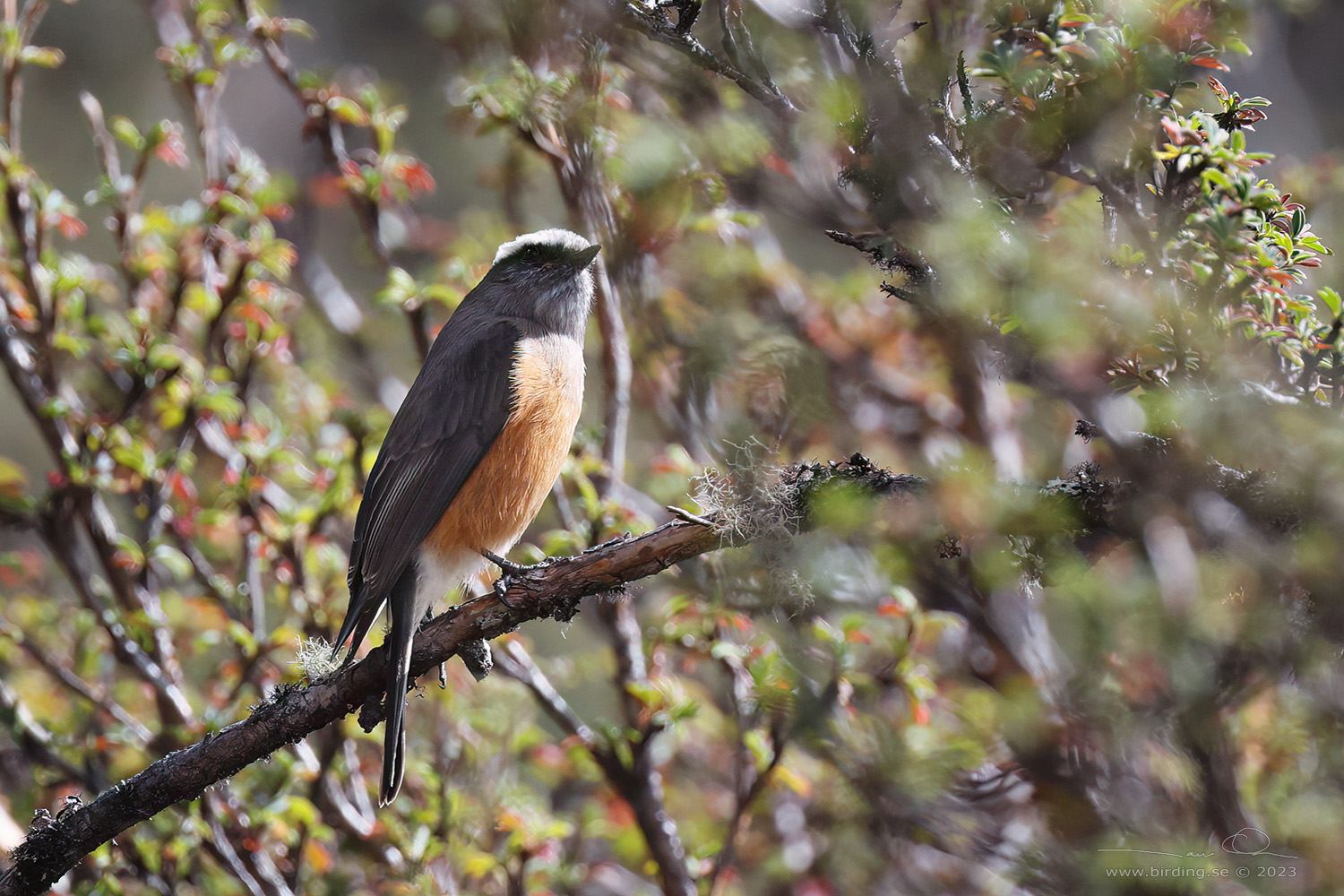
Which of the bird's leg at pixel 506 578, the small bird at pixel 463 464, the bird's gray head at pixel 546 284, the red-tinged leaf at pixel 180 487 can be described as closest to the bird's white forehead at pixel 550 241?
the bird's gray head at pixel 546 284

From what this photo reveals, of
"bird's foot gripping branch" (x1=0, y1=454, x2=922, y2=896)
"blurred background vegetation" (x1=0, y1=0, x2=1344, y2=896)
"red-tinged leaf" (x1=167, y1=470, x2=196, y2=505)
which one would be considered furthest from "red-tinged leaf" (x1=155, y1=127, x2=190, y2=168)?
"bird's foot gripping branch" (x1=0, y1=454, x2=922, y2=896)

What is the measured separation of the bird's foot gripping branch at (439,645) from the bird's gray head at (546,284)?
1.29 m

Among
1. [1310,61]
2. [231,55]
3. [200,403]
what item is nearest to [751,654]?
[200,403]

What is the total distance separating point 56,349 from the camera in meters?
3.39

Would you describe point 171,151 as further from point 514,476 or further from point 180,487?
point 514,476

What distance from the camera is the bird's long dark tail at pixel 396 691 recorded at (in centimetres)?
247

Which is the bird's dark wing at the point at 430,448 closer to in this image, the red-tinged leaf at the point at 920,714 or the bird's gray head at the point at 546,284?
the bird's gray head at the point at 546,284

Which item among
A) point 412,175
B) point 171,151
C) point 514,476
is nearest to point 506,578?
point 514,476

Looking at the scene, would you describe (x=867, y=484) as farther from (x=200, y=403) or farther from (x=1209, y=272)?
(x=200, y=403)

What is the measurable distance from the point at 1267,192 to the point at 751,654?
190cm

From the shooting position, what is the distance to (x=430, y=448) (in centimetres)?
305

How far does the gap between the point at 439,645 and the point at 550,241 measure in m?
1.59
